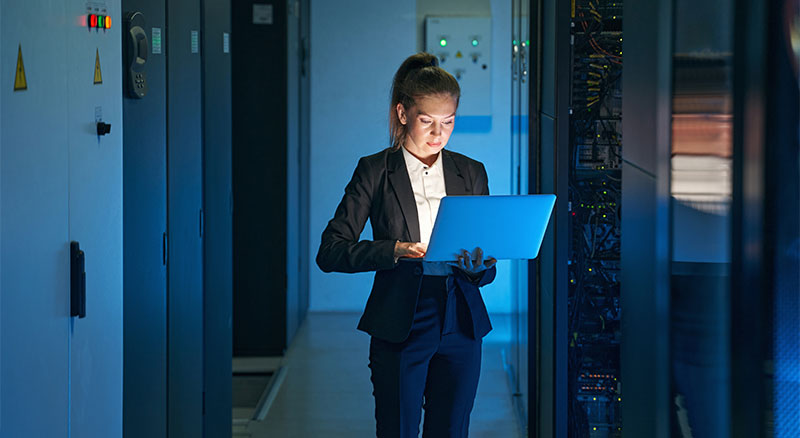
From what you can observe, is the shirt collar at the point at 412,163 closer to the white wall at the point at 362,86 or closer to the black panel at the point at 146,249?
the black panel at the point at 146,249

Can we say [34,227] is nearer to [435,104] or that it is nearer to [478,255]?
[478,255]

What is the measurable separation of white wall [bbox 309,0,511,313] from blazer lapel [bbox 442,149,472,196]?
4.30m

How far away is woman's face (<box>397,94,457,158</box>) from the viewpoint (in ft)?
8.95

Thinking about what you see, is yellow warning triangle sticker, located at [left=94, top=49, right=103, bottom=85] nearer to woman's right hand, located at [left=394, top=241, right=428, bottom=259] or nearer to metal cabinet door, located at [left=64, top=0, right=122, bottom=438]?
metal cabinet door, located at [left=64, top=0, right=122, bottom=438]

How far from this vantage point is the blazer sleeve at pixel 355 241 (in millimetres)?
2592

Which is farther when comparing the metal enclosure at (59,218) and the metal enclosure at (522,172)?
the metal enclosure at (522,172)

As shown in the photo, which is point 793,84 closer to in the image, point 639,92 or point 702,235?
point 702,235

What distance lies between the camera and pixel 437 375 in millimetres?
2664

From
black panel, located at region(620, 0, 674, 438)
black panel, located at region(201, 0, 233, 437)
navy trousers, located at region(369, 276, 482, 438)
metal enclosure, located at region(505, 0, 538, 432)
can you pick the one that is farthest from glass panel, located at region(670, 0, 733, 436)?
metal enclosure, located at region(505, 0, 538, 432)

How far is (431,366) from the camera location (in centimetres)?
268

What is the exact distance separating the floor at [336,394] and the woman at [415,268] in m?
1.79

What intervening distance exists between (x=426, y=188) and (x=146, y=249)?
0.87m

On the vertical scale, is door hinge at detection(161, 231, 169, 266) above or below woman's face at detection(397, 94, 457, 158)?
below

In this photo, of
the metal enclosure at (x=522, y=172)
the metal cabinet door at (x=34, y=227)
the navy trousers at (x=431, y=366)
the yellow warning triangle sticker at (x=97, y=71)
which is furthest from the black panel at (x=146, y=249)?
the metal enclosure at (x=522, y=172)
